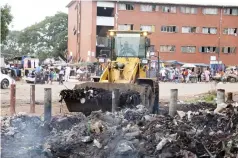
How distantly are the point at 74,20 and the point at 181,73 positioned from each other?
669 inches

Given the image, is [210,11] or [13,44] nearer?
[210,11]

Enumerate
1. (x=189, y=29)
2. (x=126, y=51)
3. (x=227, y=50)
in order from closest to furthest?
(x=126, y=51), (x=189, y=29), (x=227, y=50)

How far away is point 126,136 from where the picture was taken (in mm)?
7781

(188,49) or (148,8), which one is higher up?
(148,8)

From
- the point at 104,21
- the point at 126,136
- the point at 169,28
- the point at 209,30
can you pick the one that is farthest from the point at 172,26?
the point at 126,136

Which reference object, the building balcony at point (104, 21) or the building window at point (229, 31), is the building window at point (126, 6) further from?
the building window at point (229, 31)

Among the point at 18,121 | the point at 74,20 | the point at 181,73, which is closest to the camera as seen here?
the point at 18,121

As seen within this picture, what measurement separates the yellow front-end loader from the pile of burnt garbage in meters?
2.30

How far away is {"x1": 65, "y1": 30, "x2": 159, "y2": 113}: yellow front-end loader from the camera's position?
478 inches

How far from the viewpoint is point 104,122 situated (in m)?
8.95

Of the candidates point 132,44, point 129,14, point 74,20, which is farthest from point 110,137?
point 74,20

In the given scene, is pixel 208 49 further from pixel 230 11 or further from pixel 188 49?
pixel 230 11

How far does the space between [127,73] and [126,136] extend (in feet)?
21.3

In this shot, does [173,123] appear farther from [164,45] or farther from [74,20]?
[74,20]
